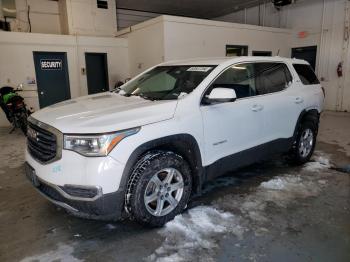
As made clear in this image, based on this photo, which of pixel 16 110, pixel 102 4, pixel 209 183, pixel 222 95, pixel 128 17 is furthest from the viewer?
pixel 128 17

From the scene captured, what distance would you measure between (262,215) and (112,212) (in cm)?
153

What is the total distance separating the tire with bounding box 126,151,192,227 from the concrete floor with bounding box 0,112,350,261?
0.15 m

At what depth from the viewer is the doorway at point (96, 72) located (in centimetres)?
950

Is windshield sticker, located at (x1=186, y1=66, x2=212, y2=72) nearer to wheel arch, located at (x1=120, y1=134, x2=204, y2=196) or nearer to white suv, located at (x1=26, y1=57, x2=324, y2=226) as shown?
white suv, located at (x1=26, y1=57, x2=324, y2=226)

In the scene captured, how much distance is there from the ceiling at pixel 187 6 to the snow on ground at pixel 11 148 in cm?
624

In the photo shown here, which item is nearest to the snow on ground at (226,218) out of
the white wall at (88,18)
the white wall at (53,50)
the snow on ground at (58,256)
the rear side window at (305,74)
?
the snow on ground at (58,256)

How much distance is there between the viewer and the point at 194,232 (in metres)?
2.56

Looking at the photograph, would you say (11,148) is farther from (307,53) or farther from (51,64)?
(307,53)

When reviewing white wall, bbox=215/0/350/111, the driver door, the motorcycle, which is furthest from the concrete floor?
white wall, bbox=215/0/350/111

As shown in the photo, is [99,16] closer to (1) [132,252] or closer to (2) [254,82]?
(2) [254,82]

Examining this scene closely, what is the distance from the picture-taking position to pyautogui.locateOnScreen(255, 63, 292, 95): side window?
3.48 m

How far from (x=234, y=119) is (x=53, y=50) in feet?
24.6

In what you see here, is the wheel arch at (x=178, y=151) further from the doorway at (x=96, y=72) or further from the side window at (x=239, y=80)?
the doorway at (x=96, y=72)

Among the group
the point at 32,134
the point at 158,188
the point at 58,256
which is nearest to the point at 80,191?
the point at 58,256
